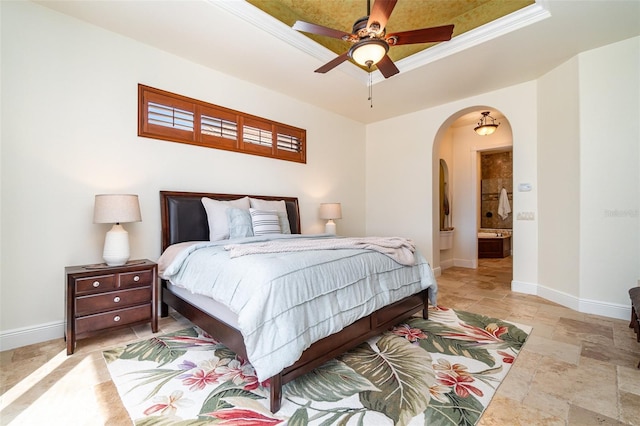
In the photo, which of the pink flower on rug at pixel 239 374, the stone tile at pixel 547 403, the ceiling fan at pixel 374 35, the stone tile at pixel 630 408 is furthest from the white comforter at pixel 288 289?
the ceiling fan at pixel 374 35

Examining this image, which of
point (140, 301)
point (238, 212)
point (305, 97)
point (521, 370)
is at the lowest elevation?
point (521, 370)

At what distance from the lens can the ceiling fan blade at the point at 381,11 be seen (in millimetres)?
1911

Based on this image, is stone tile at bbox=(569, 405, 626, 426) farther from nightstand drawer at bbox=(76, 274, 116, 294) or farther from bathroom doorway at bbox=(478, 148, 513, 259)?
bathroom doorway at bbox=(478, 148, 513, 259)

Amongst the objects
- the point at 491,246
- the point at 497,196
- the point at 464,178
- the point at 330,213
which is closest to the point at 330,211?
the point at 330,213

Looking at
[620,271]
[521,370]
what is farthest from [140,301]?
[620,271]

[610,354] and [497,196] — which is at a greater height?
[497,196]

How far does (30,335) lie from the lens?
2.37 metres

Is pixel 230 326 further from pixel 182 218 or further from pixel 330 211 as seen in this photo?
pixel 330 211

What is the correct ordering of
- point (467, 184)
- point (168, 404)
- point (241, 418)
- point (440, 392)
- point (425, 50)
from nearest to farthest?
1. point (241, 418)
2. point (168, 404)
3. point (440, 392)
4. point (425, 50)
5. point (467, 184)

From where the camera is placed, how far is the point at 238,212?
3129mm

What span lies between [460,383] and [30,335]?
342cm

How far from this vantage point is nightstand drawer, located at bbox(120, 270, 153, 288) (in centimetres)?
244

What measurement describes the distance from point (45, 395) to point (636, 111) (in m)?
5.50

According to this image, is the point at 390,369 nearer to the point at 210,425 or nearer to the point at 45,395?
the point at 210,425
